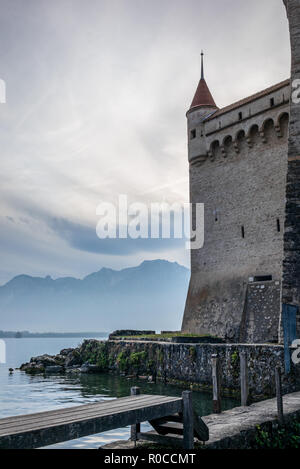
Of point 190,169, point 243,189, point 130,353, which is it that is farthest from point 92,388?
point 190,169

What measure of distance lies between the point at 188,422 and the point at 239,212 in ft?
62.6

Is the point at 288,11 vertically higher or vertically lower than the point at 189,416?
higher

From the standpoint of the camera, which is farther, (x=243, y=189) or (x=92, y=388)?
(x=243, y=189)

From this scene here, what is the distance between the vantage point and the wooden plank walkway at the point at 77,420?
390cm

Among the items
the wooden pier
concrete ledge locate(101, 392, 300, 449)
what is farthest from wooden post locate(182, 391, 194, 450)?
concrete ledge locate(101, 392, 300, 449)

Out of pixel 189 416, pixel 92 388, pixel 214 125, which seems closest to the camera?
pixel 189 416

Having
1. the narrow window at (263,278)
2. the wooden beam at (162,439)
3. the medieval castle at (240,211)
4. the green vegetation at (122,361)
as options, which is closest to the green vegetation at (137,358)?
the green vegetation at (122,361)

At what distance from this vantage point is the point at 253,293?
21.6m

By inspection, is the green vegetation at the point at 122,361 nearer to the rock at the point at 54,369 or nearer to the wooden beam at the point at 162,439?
the rock at the point at 54,369

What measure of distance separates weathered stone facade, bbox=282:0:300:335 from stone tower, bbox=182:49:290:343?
16.4 feet

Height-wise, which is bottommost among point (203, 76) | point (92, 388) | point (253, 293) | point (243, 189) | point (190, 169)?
point (92, 388)

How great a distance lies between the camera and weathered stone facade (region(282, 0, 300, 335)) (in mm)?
14016

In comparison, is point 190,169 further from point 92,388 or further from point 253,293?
point 92,388
